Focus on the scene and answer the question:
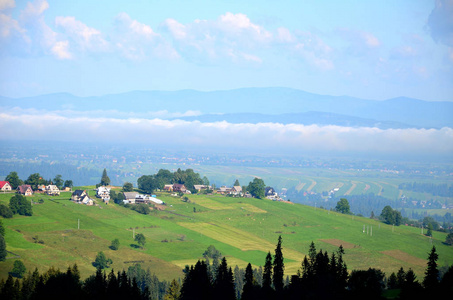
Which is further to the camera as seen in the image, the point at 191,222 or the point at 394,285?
the point at 191,222

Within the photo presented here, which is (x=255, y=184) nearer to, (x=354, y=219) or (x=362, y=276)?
(x=354, y=219)

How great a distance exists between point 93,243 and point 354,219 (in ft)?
261

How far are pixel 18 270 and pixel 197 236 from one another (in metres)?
45.3

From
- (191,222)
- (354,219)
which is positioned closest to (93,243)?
(191,222)

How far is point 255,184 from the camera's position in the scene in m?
170

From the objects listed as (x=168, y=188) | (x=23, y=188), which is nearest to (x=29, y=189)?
(x=23, y=188)

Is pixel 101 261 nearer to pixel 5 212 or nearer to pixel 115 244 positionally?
pixel 115 244

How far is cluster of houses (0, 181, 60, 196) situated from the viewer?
12875 cm

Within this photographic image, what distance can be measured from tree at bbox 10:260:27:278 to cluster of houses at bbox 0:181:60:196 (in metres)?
56.2

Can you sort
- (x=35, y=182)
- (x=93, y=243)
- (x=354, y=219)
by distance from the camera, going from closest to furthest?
(x=93, y=243)
(x=35, y=182)
(x=354, y=219)

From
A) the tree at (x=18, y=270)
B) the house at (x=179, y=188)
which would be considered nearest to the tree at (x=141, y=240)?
the tree at (x=18, y=270)

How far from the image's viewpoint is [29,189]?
424ft

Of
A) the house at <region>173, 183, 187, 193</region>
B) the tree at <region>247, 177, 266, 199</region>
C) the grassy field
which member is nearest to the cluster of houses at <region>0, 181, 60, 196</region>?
the grassy field

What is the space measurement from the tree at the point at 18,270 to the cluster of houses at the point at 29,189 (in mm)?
56209
